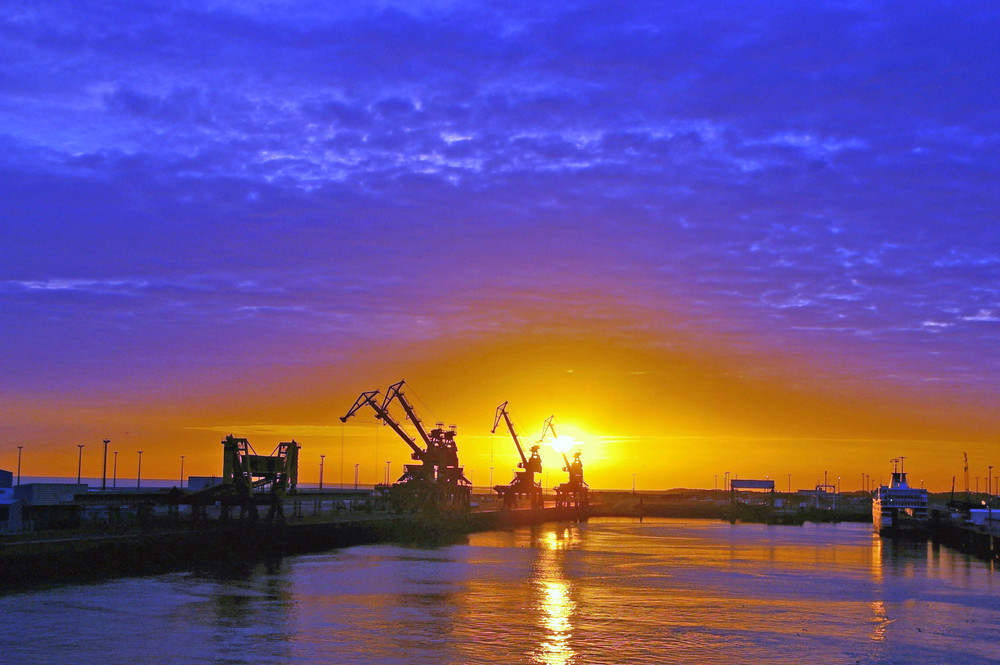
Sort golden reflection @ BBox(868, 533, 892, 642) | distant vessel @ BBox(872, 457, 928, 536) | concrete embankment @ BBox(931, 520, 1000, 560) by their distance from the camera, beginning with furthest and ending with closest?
1. distant vessel @ BBox(872, 457, 928, 536)
2. concrete embankment @ BBox(931, 520, 1000, 560)
3. golden reflection @ BBox(868, 533, 892, 642)

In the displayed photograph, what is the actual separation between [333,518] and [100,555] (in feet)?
146

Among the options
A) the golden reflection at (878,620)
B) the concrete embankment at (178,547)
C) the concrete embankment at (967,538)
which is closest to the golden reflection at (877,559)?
the concrete embankment at (967,538)

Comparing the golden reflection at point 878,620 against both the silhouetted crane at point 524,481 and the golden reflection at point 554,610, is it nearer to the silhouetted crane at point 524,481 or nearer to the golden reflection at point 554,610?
the golden reflection at point 554,610

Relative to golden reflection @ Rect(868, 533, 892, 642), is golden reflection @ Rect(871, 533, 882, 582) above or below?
below

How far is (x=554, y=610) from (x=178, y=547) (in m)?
25.9

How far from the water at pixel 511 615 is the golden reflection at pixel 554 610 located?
11 centimetres

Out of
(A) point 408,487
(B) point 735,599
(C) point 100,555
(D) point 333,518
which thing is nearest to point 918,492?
(A) point 408,487

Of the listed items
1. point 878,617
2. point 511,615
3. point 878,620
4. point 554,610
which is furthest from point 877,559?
point 511,615

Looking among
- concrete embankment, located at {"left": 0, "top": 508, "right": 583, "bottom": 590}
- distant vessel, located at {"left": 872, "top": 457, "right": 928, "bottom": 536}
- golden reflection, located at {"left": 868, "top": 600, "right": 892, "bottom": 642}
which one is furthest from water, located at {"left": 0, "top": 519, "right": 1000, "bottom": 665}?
distant vessel, located at {"left": 872, "top": 457, "right": 928, "bottom": 536}

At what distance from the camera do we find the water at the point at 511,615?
109ft

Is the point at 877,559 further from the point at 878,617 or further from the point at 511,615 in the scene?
the point at 511,615

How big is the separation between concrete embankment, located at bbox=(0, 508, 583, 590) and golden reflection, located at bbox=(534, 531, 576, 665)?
58.9ft

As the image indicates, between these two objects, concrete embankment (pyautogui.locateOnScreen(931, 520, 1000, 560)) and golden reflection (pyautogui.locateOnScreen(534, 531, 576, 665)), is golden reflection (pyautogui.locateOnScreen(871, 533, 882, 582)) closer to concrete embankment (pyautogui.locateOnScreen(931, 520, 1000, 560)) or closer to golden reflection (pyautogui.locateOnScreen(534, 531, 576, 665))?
concrete embankment (pyautogui.locateOnScreen(931, 520, 1000, 560))

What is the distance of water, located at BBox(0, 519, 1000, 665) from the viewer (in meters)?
33.4
